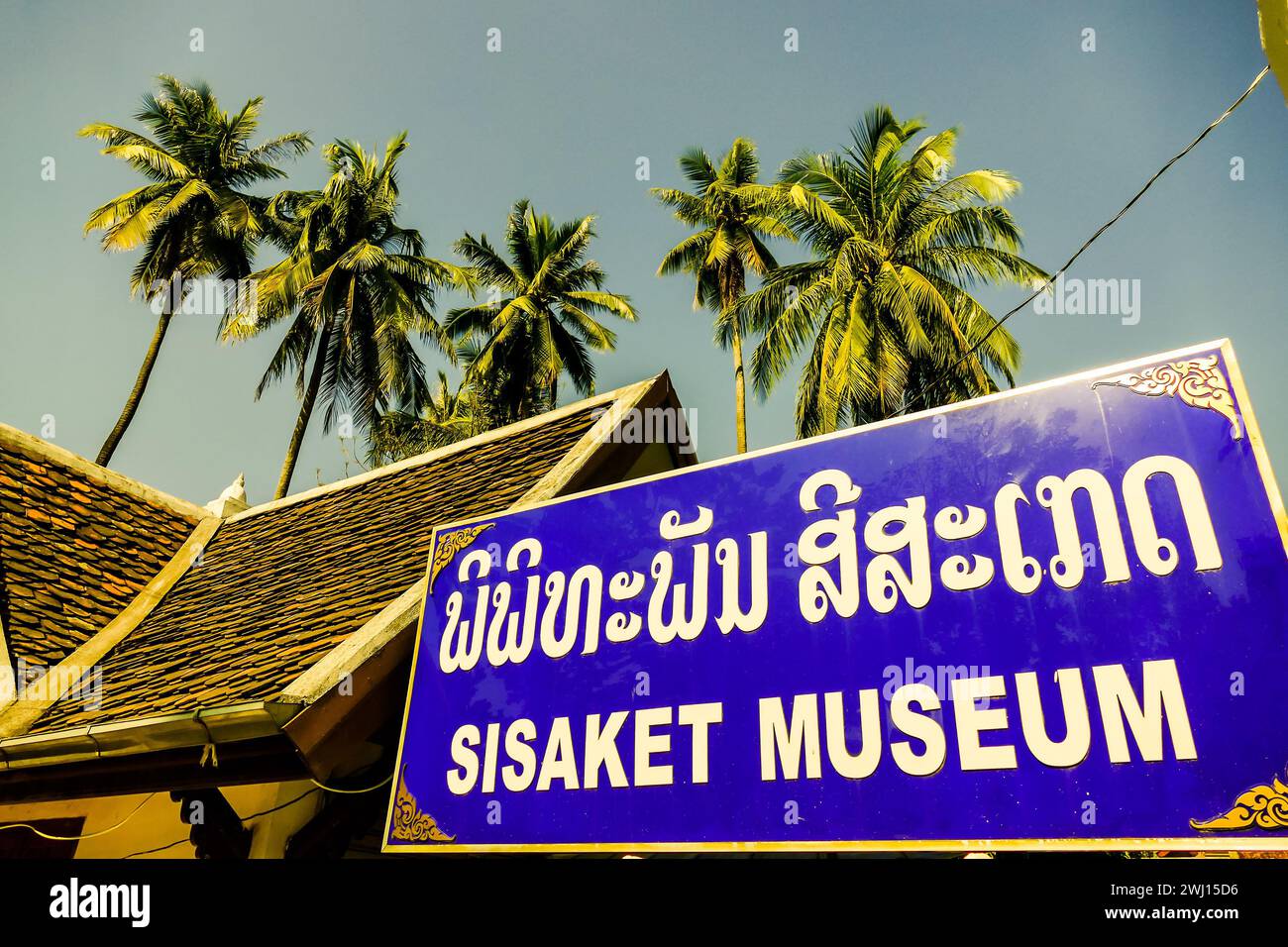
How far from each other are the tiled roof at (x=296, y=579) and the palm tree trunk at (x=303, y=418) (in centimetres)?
1430

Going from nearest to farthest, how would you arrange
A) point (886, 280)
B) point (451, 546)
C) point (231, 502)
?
point (451, 546), point (231, 502), point (886, 280)

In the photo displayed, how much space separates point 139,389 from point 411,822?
21.9 meters

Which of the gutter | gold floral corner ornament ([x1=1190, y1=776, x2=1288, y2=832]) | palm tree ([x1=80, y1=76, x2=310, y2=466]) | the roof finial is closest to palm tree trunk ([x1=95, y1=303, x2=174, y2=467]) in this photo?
palm tree ([x1=80, y1=76, x2=310, y2=466])

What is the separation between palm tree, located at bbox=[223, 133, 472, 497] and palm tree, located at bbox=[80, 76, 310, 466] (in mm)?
1366

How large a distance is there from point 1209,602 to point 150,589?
8.29m

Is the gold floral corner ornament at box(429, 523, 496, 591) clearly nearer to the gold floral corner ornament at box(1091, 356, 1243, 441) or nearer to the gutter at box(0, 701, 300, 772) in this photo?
the gutter at box(0, 701, 300, 772)

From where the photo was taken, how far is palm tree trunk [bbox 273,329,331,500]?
22641 mm

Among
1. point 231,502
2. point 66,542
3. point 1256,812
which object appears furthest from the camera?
point 231,502

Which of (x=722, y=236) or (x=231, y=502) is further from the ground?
(x=722, y=236)

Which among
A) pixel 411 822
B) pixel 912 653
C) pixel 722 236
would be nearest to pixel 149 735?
pixel 411 822

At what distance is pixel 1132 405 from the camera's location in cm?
316

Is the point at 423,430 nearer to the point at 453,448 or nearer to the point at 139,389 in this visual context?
the point at 139,389

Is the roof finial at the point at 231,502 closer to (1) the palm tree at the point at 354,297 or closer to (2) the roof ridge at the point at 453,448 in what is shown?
(2) the roof ridge at the point at 453,448

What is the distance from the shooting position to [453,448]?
323 inches
